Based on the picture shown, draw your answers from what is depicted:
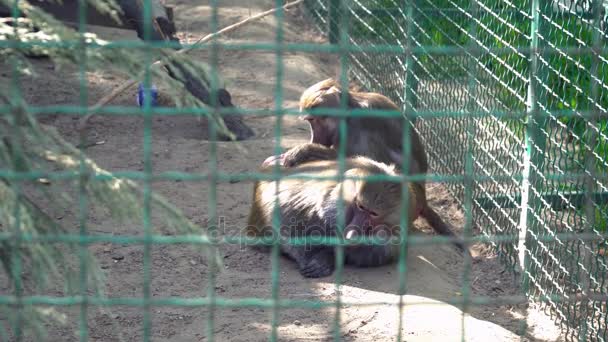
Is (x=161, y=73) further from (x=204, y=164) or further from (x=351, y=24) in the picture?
(x=351, y=24)

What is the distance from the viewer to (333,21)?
29.5 feet

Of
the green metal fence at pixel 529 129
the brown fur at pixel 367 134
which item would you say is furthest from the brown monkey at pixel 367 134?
the green metal fence at pixel 529 129

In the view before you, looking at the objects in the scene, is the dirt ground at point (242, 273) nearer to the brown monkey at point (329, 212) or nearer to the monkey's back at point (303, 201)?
the brown monkey at point (329, 212)

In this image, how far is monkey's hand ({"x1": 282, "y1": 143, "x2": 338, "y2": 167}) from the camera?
5.66 m

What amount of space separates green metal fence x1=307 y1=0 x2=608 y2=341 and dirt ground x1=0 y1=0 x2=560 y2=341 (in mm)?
285

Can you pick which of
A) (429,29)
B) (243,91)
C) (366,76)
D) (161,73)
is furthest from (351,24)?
(161,73)

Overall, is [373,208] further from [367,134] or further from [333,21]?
[333,21]

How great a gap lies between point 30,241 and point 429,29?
14.7 feet

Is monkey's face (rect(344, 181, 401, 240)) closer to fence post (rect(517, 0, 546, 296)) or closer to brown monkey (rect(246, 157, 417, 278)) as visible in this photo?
brown monkey (rect(246, 157, 417, 278))

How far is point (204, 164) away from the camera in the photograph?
6266 mm

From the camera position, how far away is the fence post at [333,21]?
29.2 feet

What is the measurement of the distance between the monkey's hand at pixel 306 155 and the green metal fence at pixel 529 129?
0.71 meters

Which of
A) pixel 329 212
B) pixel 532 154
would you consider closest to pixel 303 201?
pixel 329 212

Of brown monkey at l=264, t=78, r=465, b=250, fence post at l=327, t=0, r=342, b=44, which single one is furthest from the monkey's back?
fence post at l=327, t=0, r=342, b=44
